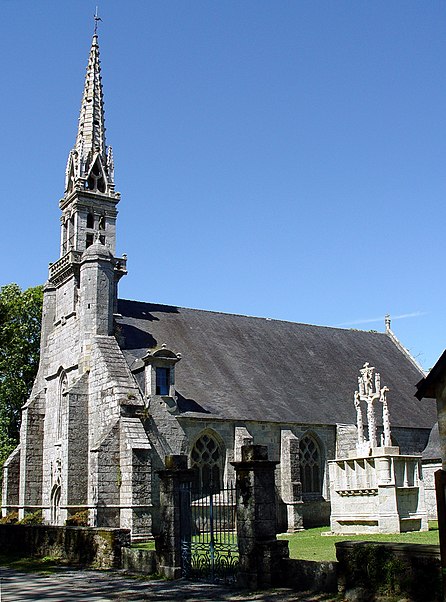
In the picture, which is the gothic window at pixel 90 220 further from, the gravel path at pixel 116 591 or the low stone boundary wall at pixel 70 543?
the gravel path at pixel 116 591

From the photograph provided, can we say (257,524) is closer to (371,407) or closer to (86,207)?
(371,407)

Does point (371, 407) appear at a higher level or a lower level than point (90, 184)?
lower

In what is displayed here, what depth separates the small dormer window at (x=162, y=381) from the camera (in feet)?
86.9

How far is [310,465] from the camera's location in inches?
1226

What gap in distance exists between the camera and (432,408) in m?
36.6

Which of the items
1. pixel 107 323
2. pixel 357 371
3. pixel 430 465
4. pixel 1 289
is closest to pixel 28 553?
pixel 107 323

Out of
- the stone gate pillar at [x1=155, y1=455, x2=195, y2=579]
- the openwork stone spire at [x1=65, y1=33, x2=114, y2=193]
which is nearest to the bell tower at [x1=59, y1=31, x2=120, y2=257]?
the openwork stone spire at [x1=65, y1=33, x2=114, y2=193]

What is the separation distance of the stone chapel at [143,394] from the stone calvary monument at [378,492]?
5.55 meters

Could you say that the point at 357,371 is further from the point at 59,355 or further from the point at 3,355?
the point at 3,355

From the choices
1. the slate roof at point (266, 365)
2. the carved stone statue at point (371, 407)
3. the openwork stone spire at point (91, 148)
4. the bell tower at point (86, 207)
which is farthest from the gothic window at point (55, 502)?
the openwork stone spire at point (91, 148)

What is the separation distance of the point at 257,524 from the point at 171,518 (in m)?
2.62

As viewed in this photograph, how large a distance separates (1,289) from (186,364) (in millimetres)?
18348

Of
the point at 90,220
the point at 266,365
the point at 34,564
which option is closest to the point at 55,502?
the point at 266,365

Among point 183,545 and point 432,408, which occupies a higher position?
point 432,408
